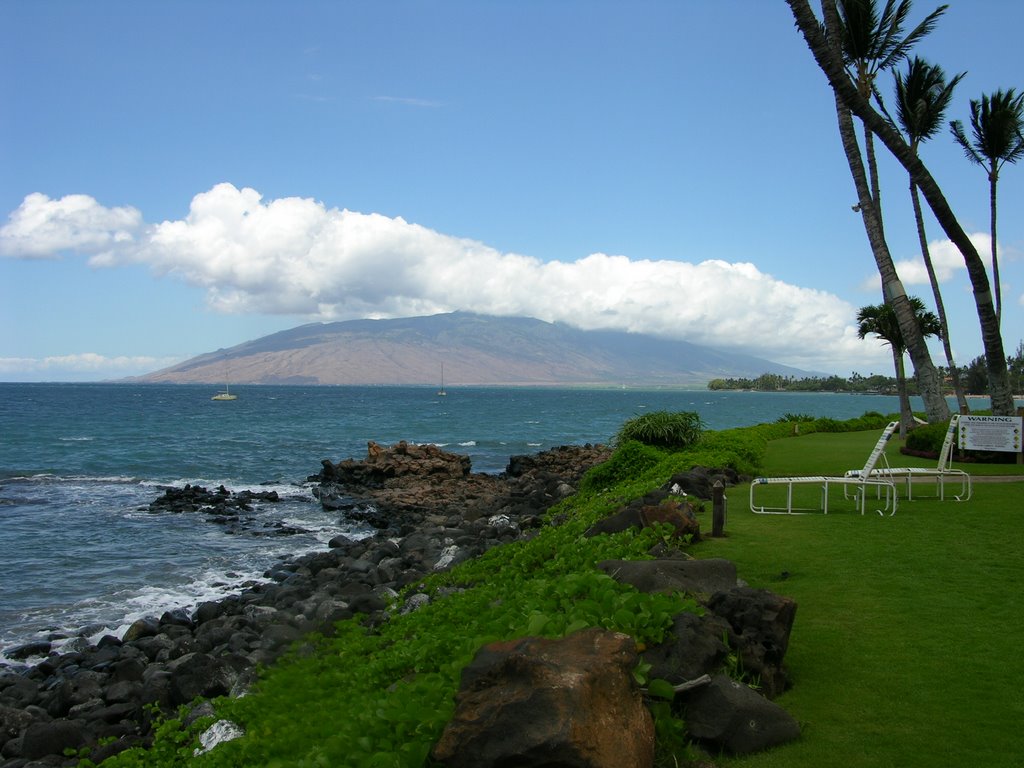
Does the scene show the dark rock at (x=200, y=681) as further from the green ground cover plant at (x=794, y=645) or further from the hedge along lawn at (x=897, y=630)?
the hedge along lawn at (x=897, y=630)

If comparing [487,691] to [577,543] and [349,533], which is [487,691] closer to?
[577,543]

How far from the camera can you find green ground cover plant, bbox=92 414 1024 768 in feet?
15.8

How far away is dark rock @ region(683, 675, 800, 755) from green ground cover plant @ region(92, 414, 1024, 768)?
99 mm

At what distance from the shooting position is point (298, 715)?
652cm

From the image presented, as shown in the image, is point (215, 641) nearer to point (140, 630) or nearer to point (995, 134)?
point (140, 630)

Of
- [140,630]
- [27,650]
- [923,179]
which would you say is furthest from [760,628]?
[923,179]

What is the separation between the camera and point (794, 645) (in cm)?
635

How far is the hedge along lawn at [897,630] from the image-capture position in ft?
15.7

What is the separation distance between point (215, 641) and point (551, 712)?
819 centimetres

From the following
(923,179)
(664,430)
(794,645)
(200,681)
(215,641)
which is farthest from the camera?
(664,430)

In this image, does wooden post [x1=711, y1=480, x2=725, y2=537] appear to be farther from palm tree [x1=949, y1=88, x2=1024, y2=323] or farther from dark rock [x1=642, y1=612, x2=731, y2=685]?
palm tree [x1=949, y1=88, x2=1024, y2=323]

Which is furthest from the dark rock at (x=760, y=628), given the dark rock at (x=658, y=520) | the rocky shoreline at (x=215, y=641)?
the rocky shoreline at (x=215, y=641)

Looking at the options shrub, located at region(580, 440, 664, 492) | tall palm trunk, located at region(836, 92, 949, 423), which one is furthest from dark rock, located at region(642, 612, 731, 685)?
tall palm trunk, located at region(836, 92, 949, 423)

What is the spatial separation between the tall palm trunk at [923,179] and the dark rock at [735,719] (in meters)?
12.1
